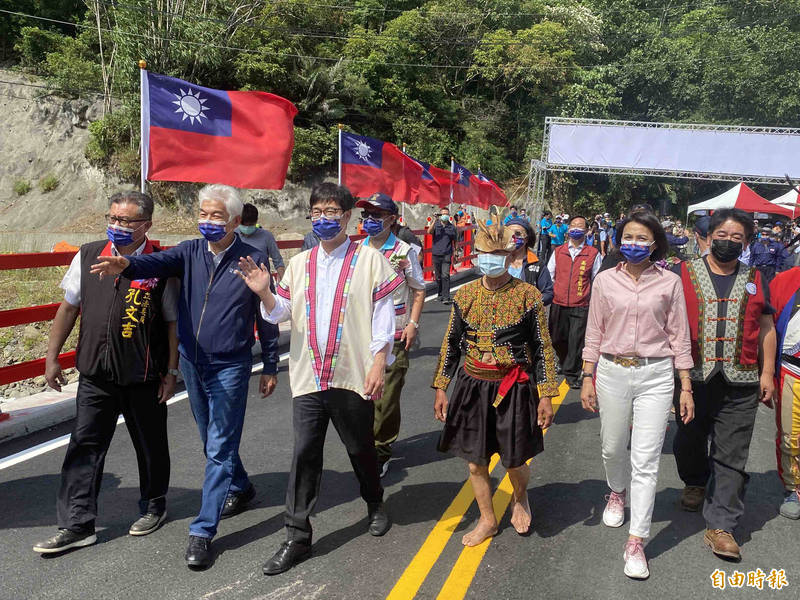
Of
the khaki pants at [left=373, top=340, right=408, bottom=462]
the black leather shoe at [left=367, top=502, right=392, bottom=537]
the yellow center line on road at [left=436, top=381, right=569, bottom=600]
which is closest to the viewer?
the yellow center line on road at [left=436, top=381, right=569, bottom=600]

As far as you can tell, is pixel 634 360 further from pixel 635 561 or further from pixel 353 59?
pixel 353 59

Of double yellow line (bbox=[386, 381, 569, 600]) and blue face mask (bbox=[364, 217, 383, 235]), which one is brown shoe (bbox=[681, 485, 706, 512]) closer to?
double yellow line (bbox=[386, 381, 569, 600])

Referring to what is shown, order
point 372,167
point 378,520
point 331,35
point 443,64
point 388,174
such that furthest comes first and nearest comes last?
point 443,64 → point 331,35 → point 388,174 → point 372,167 → point 378,520

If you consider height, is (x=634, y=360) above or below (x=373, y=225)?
below

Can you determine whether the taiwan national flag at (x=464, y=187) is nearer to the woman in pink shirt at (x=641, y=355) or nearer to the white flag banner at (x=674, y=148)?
the white flag banner at (x=674, y=148)

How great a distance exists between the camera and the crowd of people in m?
3.66

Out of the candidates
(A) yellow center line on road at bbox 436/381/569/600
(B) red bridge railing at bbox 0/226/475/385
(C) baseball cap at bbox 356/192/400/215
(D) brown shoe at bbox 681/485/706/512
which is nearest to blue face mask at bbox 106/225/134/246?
(C) baseball cap at bbox 356/192/400/215

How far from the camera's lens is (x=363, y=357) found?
12.1 feet

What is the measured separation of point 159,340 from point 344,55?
30.8 meters

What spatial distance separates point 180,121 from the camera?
6.76 metres

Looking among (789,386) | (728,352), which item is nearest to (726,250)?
(728,352)

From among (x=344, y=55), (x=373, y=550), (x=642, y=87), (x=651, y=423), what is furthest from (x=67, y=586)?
(x=642, y=87)

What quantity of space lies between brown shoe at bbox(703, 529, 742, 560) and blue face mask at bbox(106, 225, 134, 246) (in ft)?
12.3

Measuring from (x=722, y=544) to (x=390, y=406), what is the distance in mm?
2286
